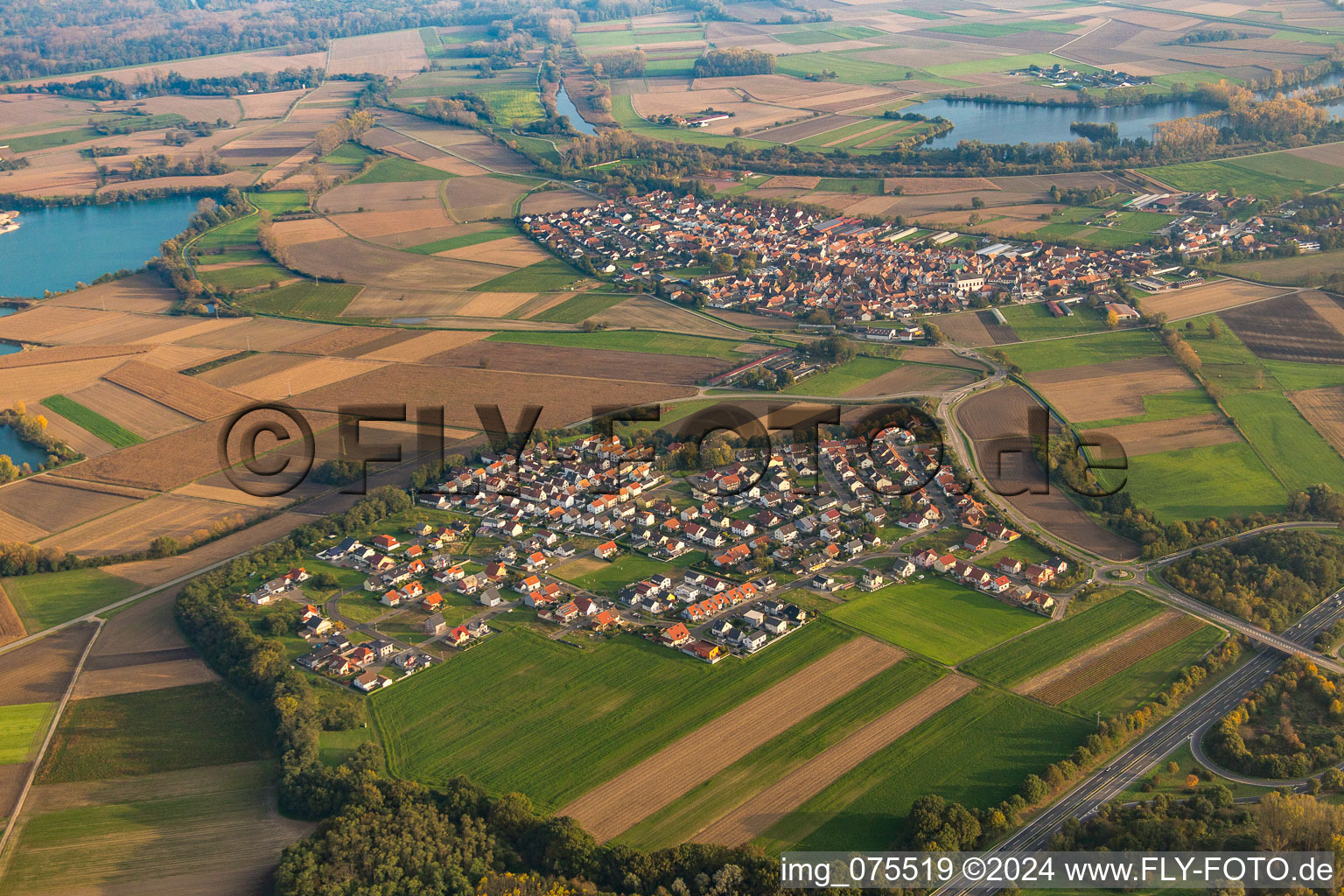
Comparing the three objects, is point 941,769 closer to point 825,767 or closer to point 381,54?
point 825,767

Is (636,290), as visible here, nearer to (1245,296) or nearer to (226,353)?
(226,353)

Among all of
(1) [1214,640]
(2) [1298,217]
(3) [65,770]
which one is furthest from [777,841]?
(2) [1298,217]

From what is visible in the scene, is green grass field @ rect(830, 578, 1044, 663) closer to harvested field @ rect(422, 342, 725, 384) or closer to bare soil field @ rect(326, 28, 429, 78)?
harvested field @ rect(422, 342, 725, 384)

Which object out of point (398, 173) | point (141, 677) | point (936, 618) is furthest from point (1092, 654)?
point (398, 173)

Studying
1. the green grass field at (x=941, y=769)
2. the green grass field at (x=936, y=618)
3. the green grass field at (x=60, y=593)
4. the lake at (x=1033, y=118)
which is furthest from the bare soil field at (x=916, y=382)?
the lake at (x=1033, y=118)

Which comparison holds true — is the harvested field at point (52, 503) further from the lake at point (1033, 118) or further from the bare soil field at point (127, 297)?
the lake at point (1033, 118)
